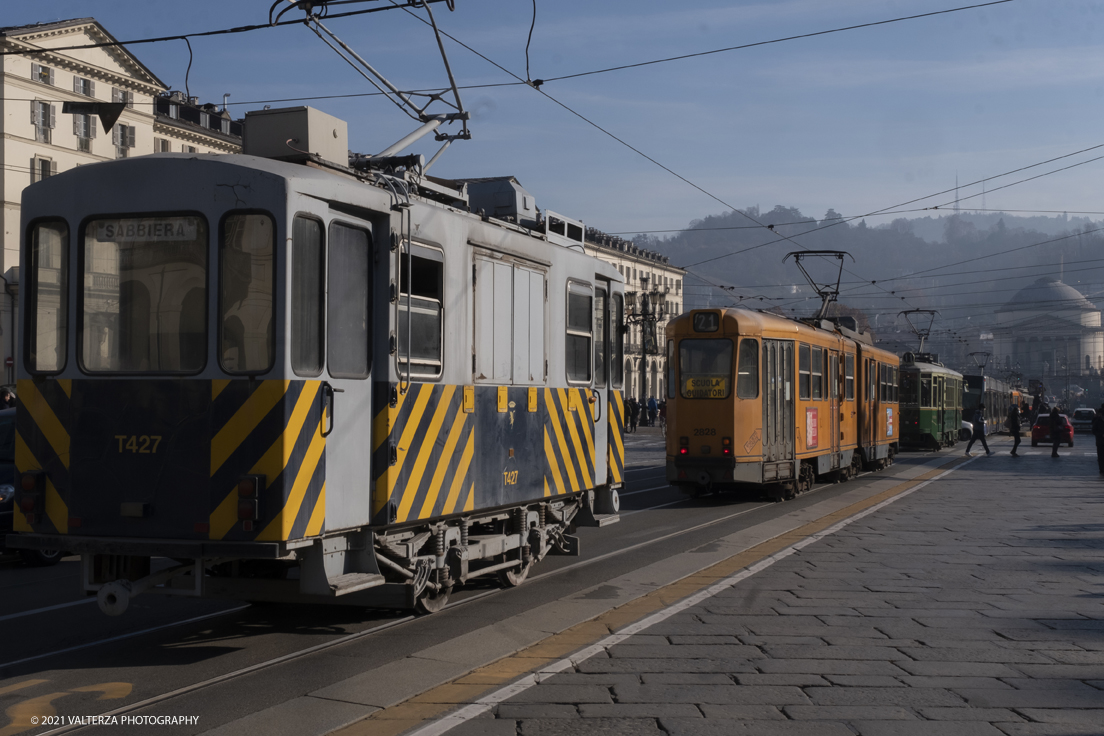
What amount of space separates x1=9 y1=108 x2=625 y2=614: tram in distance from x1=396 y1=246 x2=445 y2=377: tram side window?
0.06 ft

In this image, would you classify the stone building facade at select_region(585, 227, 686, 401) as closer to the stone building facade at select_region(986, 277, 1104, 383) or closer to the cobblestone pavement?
the stone building facade at select_region(986, 277, 1104, 383)

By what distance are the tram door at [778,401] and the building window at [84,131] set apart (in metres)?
44.0

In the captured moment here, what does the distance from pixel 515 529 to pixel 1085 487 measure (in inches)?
646

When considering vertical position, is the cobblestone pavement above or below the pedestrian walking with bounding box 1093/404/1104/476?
below

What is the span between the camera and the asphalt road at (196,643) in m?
5.86

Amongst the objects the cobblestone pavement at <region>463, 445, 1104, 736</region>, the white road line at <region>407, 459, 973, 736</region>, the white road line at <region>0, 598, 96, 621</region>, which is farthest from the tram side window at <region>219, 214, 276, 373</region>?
the white road line at <region>0, 598, 96, 621</region>

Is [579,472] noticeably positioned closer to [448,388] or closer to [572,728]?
[448,388]

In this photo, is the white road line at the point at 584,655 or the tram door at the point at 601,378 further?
the tram door at the point at 601,378

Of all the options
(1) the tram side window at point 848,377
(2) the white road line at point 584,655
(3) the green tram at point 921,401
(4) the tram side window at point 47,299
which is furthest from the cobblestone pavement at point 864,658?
(3) the green tram at point 921,401

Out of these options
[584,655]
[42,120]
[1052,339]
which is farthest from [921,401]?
[1052,339]

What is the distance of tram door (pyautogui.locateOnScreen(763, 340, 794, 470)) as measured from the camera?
18.2 meters

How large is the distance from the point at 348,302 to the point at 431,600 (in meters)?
2.63

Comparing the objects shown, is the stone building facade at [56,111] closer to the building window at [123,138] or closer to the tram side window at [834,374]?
the building window at [123,138]

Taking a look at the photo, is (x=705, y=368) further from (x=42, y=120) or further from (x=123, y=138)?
(x=123, y=138)
